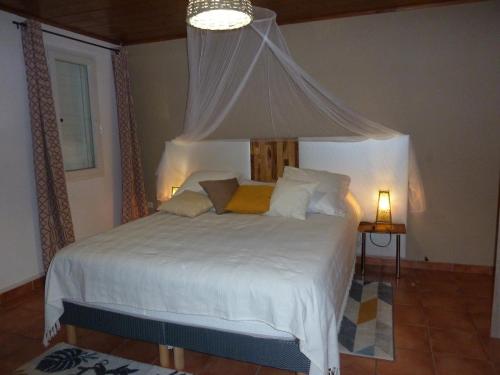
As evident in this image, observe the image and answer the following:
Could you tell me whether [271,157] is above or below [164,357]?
above

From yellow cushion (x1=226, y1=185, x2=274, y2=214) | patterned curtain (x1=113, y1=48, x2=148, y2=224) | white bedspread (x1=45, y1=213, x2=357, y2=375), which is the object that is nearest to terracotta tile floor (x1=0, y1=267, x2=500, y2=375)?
white bedspread (x1=45, y1=213, x2=357, y2=375)

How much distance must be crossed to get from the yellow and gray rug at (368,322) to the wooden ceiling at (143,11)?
2.39 metres

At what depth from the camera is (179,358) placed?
2268 millimetres

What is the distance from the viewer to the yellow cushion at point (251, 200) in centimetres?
322

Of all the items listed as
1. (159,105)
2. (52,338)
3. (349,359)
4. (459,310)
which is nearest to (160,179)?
(159,105)

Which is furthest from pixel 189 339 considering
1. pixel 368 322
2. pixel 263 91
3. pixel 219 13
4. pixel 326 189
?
pixel 263 91

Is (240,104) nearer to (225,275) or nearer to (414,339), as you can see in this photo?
(225,275)

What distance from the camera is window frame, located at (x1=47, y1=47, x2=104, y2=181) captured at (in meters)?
3.64

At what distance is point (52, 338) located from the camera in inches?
103

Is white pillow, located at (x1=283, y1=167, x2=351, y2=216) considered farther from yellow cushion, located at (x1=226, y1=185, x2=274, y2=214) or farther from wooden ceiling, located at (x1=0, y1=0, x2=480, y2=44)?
wooden ceiling, located at (x1=0, y1=0, x2=480, y2=44)

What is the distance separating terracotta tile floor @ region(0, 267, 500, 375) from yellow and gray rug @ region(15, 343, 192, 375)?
78mm

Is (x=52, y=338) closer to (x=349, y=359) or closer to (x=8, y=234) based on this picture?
(x=8, y=234)

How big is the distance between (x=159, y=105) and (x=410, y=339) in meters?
3.42

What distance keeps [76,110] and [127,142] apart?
23.9 inches
